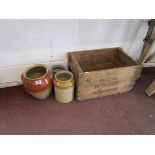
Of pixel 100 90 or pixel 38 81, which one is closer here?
pixel 38 81

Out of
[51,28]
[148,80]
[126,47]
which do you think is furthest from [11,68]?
[148,80]

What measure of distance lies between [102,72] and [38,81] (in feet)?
1.50

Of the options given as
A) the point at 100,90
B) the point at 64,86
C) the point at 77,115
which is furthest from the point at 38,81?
the point at 100,90

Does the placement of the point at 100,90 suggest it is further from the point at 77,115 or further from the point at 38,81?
the point at 38,81

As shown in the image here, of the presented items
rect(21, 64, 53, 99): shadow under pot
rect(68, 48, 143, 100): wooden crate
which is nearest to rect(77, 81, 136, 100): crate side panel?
rect(68, 48, 143, 100): wooden crate

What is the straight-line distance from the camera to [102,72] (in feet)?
3.84

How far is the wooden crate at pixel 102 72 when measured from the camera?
118 centimetres

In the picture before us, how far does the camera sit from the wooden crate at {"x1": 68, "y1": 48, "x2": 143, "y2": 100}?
118 cm

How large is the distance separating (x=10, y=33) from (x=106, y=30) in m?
0.72

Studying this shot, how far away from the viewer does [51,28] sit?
118 centimetres

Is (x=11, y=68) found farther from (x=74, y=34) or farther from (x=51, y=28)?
(x=74, y=34)
